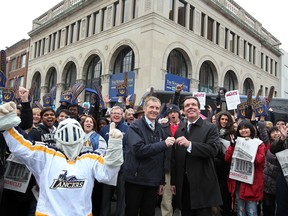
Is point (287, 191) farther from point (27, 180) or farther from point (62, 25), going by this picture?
point (62, 25)

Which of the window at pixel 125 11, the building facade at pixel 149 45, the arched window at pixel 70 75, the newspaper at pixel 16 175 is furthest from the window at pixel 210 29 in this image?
the newspaper at pixel 16 175

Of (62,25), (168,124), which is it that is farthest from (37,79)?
(168,124)

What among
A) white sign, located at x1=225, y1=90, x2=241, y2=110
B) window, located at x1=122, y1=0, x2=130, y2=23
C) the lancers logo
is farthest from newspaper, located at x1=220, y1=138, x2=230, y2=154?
window, located at x1=122, y1=0, x2=130, y2=23

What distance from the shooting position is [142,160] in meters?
3.46

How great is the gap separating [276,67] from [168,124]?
34.0m

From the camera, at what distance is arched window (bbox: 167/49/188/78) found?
2020 centimetres

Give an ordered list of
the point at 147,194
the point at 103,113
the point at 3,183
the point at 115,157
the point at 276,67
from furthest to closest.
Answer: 1. the point at 276,67
2. the point at 103,113
3. the point at 147,194
4. the point at 3,183
5. the point at 115,157

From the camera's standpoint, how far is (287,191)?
3688 millimetres

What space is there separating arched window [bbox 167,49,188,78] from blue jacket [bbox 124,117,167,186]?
1688 cm

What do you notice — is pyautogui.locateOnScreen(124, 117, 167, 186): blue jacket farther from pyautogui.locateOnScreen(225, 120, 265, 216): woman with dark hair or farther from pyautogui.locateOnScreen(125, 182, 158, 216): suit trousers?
pyautogui.locateOnScreen(225, 120, 265, 216): woman with dark hair

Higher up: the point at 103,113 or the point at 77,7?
the point at 77,7

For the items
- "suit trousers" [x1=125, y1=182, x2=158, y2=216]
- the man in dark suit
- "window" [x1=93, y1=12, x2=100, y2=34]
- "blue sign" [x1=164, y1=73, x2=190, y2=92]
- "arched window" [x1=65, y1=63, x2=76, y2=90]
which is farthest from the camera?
"arched window" [x1=65, y1=63, x2=76, y2=90]

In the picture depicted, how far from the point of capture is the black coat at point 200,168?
124 inches

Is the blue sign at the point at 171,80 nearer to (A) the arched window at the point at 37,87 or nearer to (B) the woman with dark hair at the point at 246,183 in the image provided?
(B) the woman with dark hair at the point at 246,183
